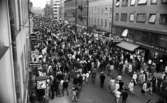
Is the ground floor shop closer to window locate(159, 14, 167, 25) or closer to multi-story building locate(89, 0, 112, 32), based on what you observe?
window locate(159, 14, 167, 25)

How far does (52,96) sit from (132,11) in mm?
21216

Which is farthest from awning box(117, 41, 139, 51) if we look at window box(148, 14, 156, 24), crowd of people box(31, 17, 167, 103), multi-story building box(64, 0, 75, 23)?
multi-story building box(64, 0, 75, 23)

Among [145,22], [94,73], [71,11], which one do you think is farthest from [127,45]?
[71,11]

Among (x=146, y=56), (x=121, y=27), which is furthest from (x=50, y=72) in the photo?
(x=121, y=27)

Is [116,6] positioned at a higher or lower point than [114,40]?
higher

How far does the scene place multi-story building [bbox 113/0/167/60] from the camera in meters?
23.5

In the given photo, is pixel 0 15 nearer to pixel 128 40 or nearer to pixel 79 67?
pixel 79 67

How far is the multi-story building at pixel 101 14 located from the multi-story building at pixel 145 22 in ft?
14.9

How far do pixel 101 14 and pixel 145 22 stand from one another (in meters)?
19.6

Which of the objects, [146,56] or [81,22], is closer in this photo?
[146,56]

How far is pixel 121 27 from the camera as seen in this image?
113 feet

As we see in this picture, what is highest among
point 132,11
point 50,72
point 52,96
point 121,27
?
point 132,11

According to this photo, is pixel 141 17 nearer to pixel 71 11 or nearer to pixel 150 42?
pixel 150 42

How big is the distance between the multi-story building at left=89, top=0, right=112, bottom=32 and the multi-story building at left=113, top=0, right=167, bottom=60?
455 centimetres
